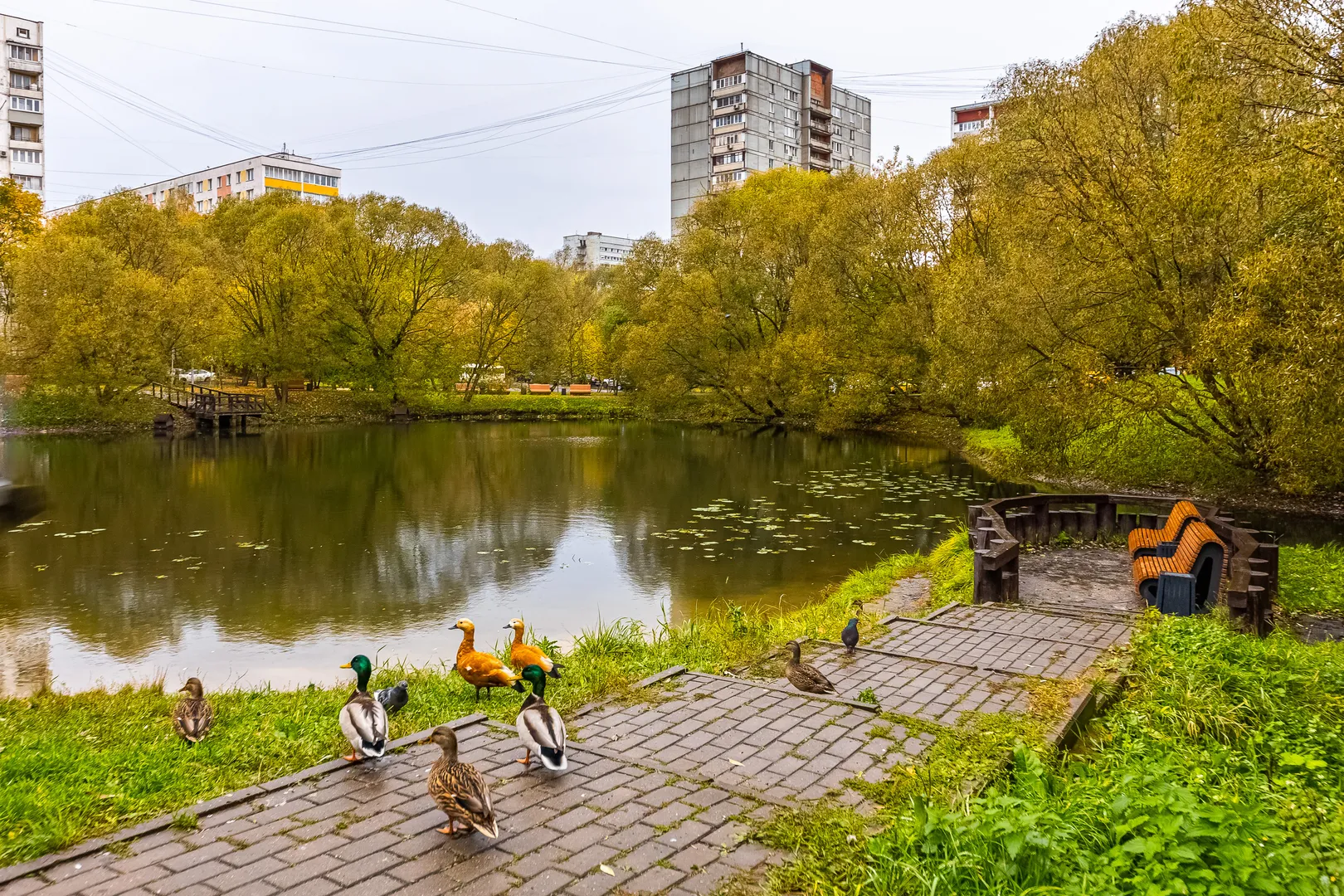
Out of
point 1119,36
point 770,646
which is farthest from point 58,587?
point 1119,36

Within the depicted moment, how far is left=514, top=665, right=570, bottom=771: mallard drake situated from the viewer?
5.32 metres

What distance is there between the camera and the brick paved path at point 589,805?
13.6 ft

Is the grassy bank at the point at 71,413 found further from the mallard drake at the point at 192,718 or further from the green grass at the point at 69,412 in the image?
the mallard drake at the point at 192,718

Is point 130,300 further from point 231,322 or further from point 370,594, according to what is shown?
point 370,594

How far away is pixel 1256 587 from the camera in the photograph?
8.81m

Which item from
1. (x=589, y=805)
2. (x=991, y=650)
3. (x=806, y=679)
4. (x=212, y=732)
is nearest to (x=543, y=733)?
(x=589, y=805)

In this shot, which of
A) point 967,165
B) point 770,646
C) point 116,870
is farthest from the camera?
point 967,165

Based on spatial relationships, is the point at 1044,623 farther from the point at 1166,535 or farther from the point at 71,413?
the point at 71,413

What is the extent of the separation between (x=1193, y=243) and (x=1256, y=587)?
1165 cm

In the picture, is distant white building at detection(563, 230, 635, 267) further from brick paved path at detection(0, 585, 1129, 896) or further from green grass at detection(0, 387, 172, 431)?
brick paved path at detection(0, 585, 1129, 896)

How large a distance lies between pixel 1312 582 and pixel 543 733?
1038cm

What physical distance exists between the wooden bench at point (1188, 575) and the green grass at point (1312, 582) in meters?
1.03

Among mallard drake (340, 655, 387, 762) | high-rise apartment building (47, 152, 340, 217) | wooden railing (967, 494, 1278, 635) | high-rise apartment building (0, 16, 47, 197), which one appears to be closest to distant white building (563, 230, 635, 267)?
high-rise apartment building (47, 152, 340, 217)

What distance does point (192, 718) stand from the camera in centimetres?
631
